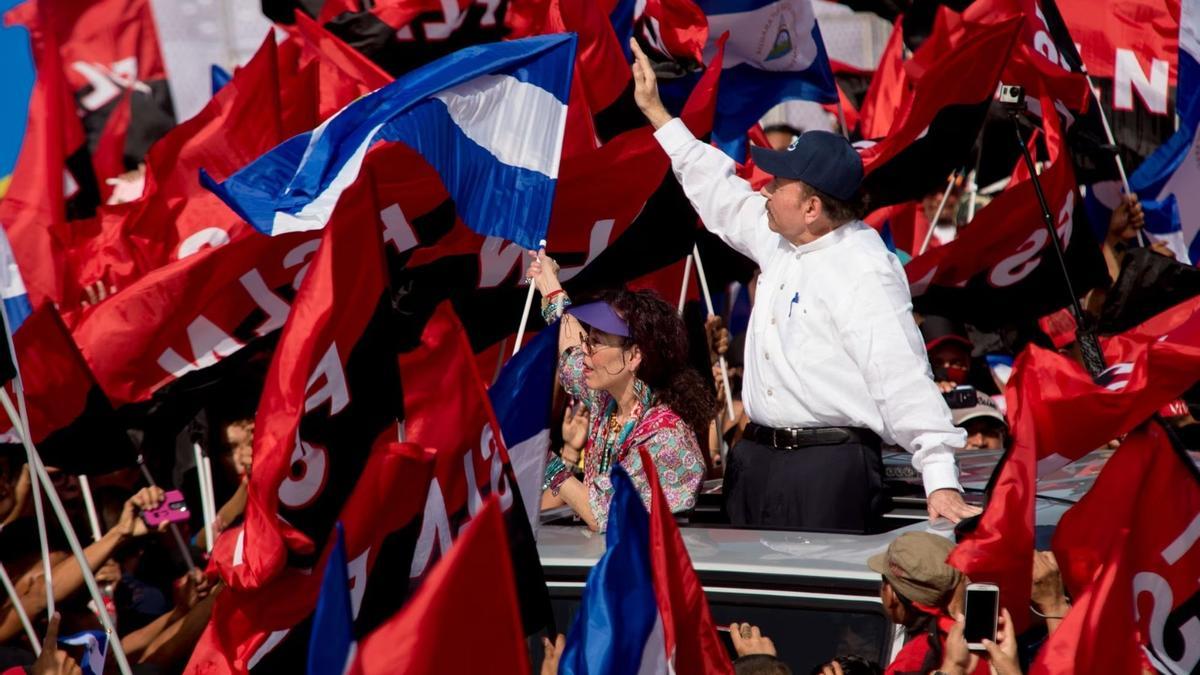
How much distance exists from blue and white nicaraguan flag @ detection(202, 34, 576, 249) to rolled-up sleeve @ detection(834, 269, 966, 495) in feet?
4.15

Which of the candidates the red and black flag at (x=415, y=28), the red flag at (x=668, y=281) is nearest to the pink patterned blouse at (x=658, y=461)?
the red flag at (x=668, y=281)

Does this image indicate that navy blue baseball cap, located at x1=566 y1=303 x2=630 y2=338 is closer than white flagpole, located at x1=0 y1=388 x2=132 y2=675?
No

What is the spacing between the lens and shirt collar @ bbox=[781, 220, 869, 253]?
541 cm

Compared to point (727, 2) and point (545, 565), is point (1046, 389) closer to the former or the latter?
point (545, 565)

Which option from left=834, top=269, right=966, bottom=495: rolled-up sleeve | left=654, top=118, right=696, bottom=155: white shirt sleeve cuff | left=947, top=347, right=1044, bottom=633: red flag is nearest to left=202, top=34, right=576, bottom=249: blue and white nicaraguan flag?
left=654, top=118, right=696, bottom=155: white shirt sleeve cuff

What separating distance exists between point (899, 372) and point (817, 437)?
14.6 inches

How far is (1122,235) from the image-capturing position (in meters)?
8.77

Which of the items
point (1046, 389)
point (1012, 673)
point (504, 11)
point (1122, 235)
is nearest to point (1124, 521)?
point (1046, 389)

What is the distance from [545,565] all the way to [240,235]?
2.63 metres

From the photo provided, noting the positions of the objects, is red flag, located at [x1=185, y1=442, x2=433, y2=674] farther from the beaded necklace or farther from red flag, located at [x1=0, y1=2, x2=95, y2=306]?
red flag, located at [x1=0, y1=2, x2=95, y2=306]

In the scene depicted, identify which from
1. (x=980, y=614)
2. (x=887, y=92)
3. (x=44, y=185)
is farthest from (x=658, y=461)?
(x=44, y=185)

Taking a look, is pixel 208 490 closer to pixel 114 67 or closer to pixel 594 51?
pixel 594 51

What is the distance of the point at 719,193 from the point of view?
19.5 ft

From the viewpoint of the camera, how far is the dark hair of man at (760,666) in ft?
13.9
